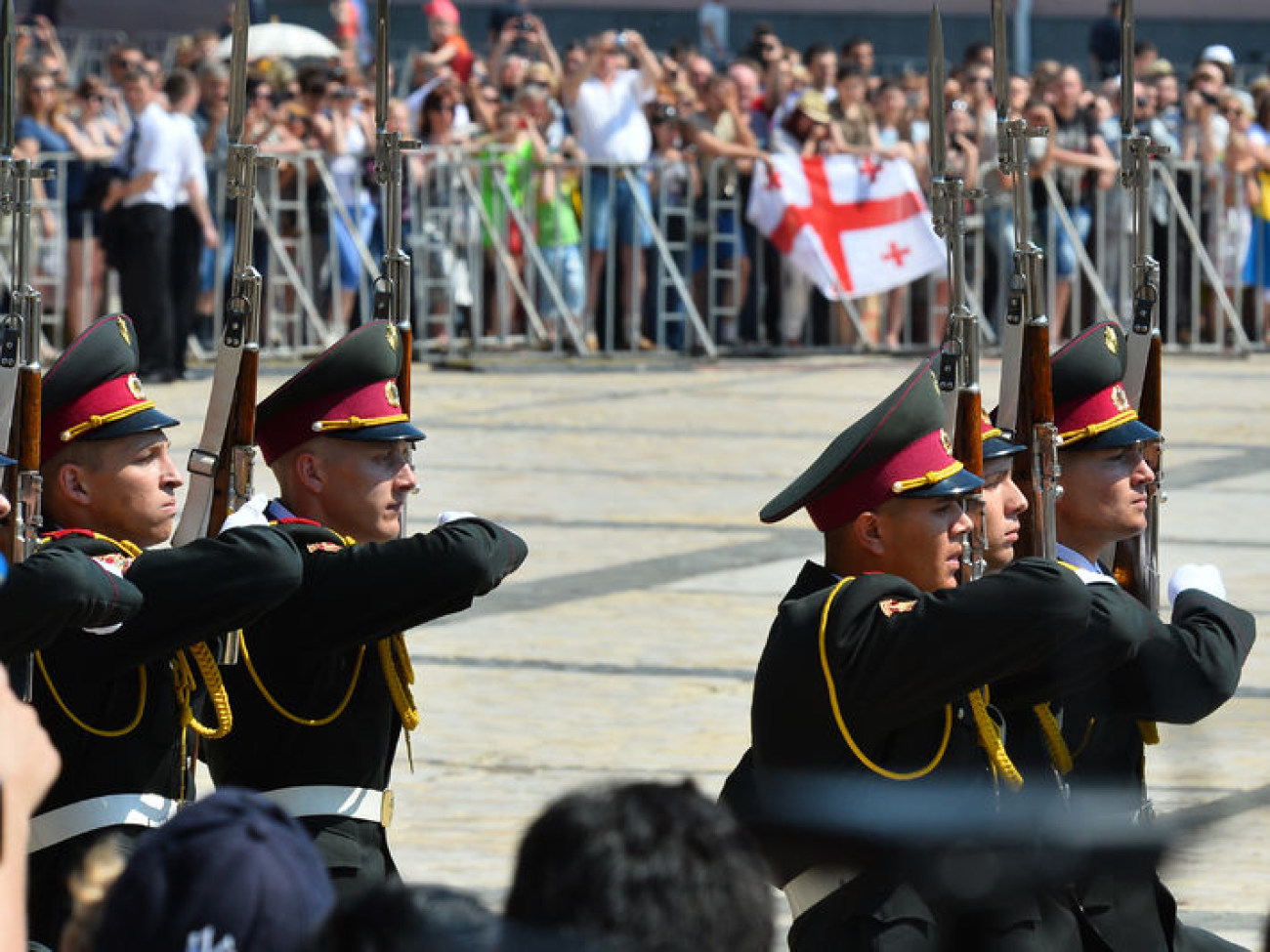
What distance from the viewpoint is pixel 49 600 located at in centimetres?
433

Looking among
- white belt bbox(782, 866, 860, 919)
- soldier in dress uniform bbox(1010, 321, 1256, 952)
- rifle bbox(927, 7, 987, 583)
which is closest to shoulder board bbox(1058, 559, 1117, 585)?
soldier in dress uniform bbox(1010, 321, 1256, 952)

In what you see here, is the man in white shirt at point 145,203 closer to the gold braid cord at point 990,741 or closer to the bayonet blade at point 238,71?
the bayonet blade at point 238,71

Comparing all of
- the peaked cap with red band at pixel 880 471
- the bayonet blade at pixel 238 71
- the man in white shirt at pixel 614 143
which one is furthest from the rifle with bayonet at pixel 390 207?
the man in white shirt at pixel 614 143

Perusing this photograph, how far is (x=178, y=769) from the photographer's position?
489 centimetres

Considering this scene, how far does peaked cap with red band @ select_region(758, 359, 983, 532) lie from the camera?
15.3 ft

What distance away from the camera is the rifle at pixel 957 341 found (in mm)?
4824

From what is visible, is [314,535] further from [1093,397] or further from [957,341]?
[1093,397]

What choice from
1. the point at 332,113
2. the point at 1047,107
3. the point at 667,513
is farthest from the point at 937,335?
the point at 667,513

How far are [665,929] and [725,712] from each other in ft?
18.1

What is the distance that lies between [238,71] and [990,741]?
1.81 metres

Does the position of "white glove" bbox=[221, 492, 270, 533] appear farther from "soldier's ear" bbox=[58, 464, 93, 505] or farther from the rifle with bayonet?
the rifle with bayonet

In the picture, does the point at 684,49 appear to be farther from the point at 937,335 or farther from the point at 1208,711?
the point at 1208,711

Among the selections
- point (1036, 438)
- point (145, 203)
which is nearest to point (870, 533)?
point (1036, 438)

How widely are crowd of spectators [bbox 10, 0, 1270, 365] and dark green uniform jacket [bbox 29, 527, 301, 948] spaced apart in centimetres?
1048
